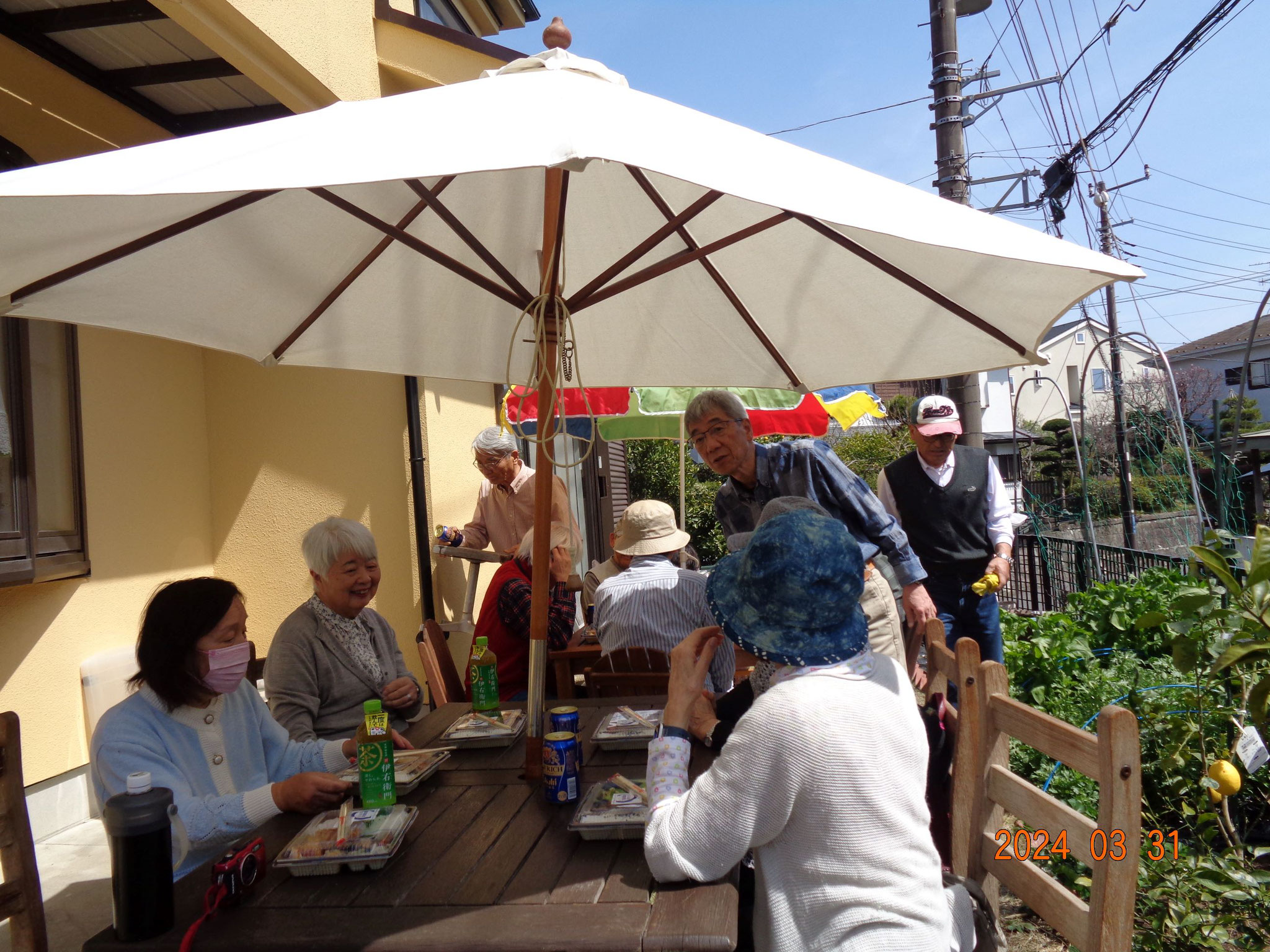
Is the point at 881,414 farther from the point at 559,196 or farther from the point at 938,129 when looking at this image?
the point at 559,196

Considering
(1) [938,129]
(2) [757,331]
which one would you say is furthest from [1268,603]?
(1) [938,129]

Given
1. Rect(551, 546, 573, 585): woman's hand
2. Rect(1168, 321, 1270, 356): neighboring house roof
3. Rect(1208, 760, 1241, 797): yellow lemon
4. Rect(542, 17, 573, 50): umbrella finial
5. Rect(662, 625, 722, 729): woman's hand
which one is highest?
Rect(1168, 321, 1270, 356): neighboring house roof

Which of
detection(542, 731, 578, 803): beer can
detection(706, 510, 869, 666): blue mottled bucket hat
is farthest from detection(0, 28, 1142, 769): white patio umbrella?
detection(706, 510, 869, 666): blue mottled bucket hat

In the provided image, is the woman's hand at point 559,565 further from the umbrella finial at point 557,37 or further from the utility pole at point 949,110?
the utility pole at point 949,110

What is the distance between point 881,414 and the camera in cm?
681

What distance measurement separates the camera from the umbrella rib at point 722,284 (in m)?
2.71

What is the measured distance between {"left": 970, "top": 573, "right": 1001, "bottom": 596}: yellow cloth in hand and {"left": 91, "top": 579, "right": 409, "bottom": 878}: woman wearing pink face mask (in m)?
3.13

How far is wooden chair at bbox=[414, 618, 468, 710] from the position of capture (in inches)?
132

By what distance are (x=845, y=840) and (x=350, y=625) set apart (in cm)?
199

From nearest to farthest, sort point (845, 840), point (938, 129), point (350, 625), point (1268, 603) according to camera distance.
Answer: point (845, 840) < point (1268, 603) < point (350, 625) < point (938, 129)

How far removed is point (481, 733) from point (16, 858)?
1.16 metres

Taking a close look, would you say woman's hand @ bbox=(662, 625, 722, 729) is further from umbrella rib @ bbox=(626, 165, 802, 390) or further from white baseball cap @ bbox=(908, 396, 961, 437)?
white baseball cap @ bbox=(908, 396, 961, 437)

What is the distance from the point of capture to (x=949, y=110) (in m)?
5.73

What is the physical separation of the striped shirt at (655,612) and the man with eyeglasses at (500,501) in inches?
48.0
